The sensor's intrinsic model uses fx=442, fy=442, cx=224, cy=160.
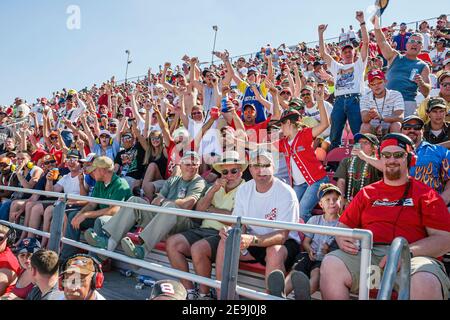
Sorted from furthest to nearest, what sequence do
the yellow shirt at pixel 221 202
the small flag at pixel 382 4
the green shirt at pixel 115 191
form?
the small flag at pixel 382 4
the green shirt at pixel 115 191
the yellow shirt at pixel 221 202

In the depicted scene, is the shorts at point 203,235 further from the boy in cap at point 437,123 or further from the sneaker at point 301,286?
the boy in cap at point 437,123

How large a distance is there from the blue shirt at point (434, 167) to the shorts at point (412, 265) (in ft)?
3.95

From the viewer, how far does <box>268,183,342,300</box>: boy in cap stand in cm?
305

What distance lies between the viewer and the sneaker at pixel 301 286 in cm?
303

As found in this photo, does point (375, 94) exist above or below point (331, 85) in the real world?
below

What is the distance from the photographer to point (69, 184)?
7586 millimetres

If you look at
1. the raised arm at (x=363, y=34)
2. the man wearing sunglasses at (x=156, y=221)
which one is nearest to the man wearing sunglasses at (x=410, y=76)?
the raised arm at (x=363, y=34)

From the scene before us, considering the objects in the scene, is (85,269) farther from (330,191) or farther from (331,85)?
(331,85)

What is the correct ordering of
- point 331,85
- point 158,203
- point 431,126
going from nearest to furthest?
point 431,126, point 158,203, point 331,85

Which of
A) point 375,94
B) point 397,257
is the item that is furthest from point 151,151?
point 397,257

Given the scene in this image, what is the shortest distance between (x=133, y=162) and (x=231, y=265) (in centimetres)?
469

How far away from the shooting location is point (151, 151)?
24.0ft

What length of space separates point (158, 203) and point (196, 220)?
604 mm
